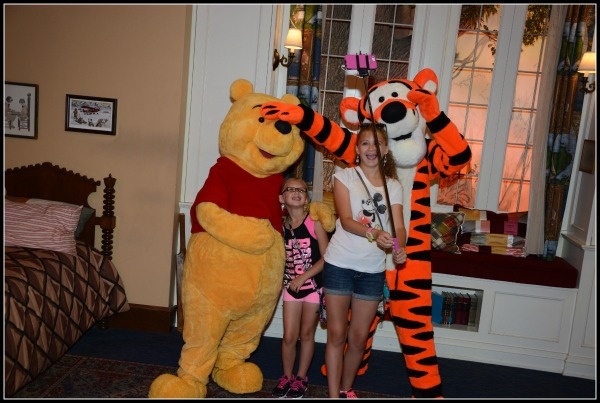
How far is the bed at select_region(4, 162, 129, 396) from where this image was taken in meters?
2.88

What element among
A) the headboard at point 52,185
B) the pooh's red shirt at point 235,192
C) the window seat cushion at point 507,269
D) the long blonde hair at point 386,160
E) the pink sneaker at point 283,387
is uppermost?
the long blonde hair at point 386,160

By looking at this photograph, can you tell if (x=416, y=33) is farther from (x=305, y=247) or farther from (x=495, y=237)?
(x=305, y=247)

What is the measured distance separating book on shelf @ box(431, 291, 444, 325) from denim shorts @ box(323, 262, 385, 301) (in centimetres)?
130

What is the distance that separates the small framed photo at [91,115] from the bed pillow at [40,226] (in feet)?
1.86

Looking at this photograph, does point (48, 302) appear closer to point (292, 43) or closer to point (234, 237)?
point (234, 237)

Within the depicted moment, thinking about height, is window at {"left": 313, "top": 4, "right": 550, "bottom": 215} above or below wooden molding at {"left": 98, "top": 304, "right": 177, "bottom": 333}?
above

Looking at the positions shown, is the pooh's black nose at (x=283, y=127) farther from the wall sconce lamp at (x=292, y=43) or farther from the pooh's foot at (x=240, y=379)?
the pooh's foot at (x=240, y=379)

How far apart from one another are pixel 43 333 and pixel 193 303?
797 millimetres

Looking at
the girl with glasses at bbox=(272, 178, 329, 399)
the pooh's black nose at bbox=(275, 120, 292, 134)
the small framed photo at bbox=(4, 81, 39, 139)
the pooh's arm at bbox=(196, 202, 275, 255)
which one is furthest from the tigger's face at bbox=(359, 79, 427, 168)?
the small framed photo at bbox=(4, 81, 39, 139)

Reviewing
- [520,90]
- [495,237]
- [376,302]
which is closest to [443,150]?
[376,302]

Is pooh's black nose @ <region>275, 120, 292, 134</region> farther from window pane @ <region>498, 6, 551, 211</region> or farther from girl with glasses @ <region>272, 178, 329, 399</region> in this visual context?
window pane @ <region>498, 6, 551, 211</region>

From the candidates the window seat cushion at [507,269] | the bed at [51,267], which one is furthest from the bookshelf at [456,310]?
the bed at [51,267]

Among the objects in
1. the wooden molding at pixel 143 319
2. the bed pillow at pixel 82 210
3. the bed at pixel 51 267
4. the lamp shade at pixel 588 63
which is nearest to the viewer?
the bed at pixel 51 267

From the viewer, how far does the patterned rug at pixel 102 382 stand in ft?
9.87
